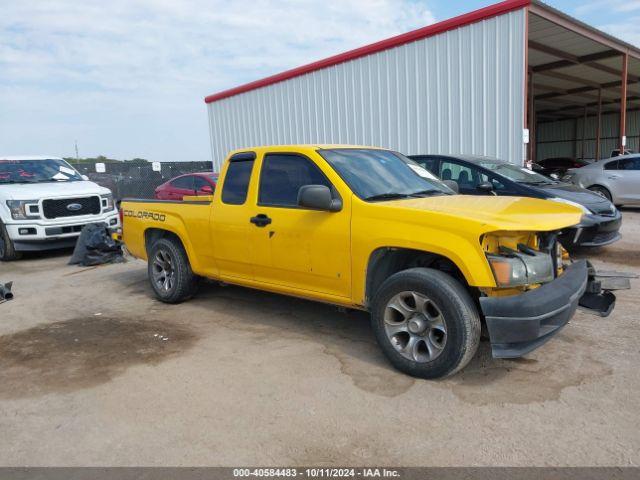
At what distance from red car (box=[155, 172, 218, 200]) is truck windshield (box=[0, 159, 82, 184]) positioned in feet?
9.02

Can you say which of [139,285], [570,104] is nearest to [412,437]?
[139,285]

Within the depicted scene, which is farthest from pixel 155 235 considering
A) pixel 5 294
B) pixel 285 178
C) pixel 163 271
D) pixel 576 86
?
pixel 576 86

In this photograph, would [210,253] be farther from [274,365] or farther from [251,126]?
[251,126]

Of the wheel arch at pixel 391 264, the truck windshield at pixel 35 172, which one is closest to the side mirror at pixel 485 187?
the wheel arch at pixel 391 264

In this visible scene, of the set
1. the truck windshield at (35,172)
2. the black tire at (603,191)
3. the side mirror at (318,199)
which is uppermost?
the truck windshield at (35,172)

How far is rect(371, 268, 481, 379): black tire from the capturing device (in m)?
3.51

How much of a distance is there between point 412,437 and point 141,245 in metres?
4.59

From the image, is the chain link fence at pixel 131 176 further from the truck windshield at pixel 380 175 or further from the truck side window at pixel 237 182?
the truck windshield at pixel 380 175

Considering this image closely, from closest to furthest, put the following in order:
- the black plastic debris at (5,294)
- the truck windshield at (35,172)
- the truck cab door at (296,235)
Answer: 1. the truck cab door at (296,235)
2. the black plastic debris at (5,294)
3. the truck windshield at (35,172)

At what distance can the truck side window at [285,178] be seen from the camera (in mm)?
4629

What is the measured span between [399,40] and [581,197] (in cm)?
761

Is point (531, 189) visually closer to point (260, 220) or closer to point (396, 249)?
point (396, 249)

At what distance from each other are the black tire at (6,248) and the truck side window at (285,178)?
6791 mm

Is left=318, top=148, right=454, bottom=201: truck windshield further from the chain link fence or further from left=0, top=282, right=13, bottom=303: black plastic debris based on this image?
the chain link fence
